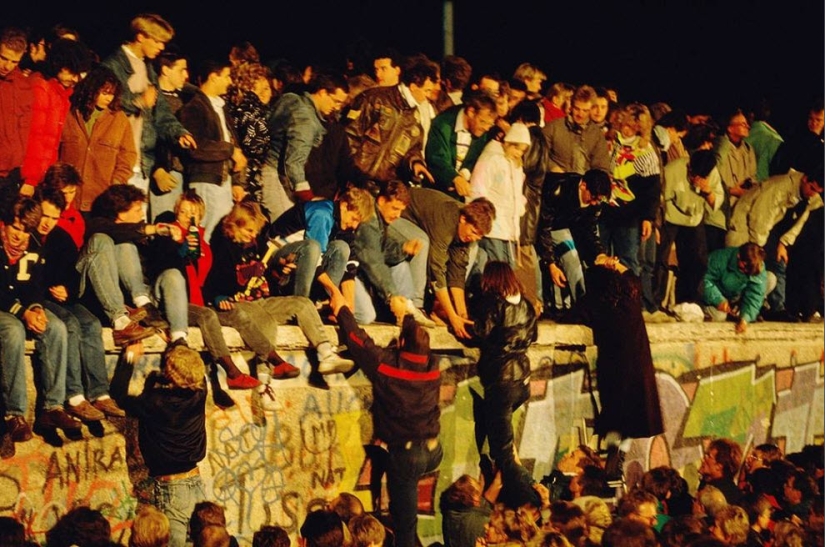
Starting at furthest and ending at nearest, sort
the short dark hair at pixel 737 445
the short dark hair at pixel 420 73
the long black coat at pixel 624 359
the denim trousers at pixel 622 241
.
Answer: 1. the denim trousers at pixel 622 241
2. the long black coat at pixel 624 359
3. the short dark hair at pixel 737 445
4. the short dark hair at pixel 420 73

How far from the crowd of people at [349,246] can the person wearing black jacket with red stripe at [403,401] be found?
0.02 metres

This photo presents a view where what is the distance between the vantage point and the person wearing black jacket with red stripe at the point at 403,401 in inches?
480

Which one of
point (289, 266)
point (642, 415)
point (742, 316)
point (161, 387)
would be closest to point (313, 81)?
point (289, 266)

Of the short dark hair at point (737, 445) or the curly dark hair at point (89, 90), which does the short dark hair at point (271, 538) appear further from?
the short dark hair at point (737, 445)

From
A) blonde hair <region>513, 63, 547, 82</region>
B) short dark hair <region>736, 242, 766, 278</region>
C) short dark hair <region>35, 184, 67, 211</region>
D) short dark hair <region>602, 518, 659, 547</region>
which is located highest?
blonde hair <region>513, 63, 547, 82</region>

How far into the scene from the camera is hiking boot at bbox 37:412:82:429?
10500mm

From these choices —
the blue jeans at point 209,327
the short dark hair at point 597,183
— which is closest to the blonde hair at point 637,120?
the short dark hair at point 597,183

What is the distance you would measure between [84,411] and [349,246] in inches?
112

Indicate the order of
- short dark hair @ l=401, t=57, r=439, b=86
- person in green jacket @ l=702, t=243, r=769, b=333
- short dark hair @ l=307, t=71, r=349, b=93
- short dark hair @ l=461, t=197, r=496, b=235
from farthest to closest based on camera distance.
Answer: person in green jacket @ l=702, t=243, r=769, b=333, short dark hair @ l=401, t=57, r=439, b=86, short dark hair @ l=461, t=197, r=496, b=235, short dark hair @ l=307, t=71, r=349, b=93

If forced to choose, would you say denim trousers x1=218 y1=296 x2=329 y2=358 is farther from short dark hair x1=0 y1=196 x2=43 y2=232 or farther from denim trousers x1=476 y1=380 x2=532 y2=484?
denim trousers x1=476 y1=380 x2=532 y2=484

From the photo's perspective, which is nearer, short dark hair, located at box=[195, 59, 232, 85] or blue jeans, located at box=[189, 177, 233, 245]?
blue jeans, located at box=[189, 177, 233, 245]

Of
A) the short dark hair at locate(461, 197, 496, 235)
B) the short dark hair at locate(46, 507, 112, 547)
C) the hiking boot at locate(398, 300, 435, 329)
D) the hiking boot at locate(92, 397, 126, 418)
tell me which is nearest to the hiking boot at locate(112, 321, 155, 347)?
the hiking boot at locate(92, 397, 126, 418)

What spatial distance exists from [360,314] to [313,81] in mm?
2101

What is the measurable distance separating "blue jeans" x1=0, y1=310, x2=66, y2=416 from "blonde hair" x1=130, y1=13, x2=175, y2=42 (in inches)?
105
